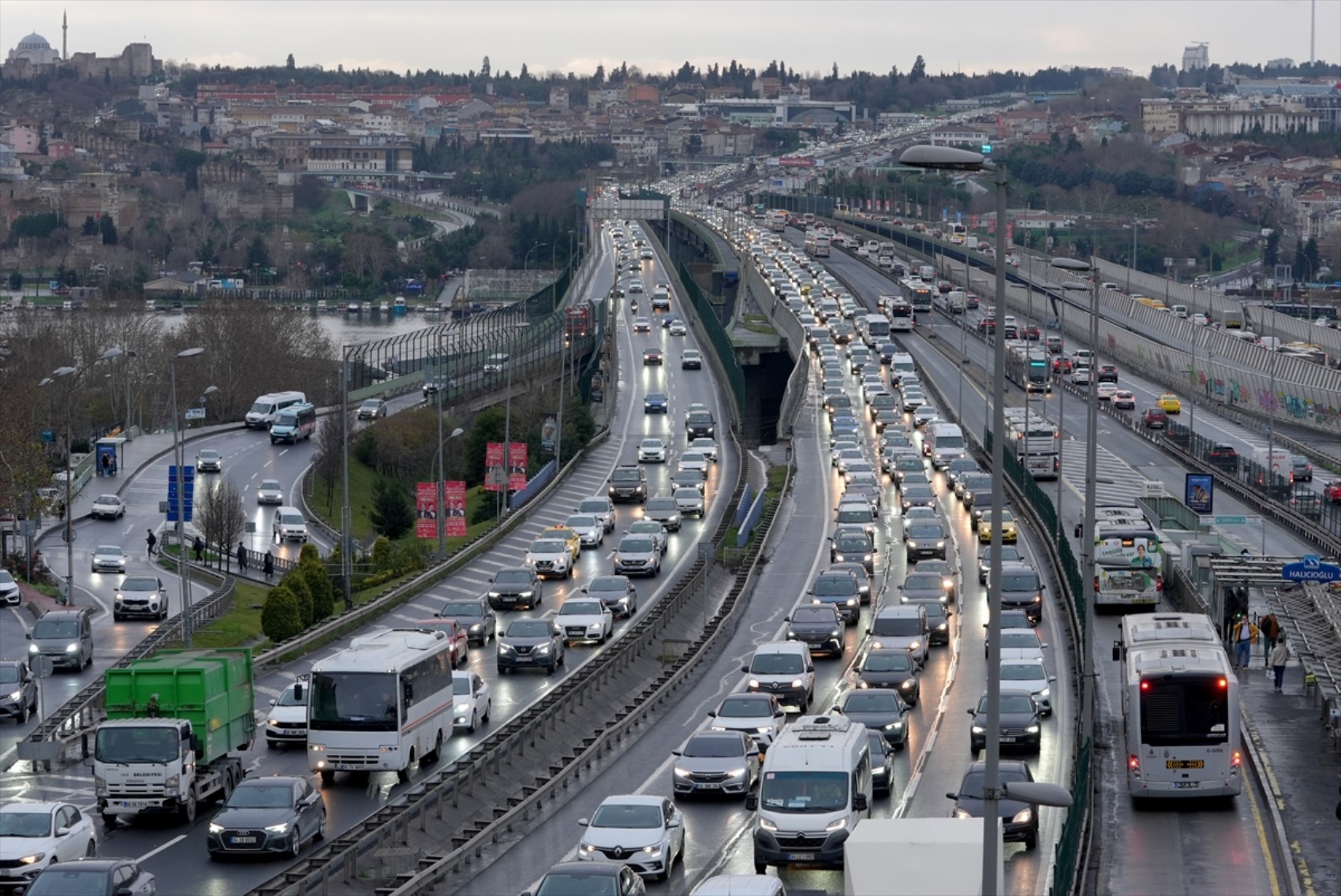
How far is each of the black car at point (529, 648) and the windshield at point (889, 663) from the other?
6.51 meters

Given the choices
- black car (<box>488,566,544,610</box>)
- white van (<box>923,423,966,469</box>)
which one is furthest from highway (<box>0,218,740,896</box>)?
white van (<box>923,423,966,469</box>)

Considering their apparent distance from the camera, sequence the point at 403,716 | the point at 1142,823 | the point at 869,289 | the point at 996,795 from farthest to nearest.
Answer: the point at 869,289 → the point at 403,716 → the point at 1142,823 → the point at 996,795

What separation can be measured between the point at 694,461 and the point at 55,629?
31486 millimetres

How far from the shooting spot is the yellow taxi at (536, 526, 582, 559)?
56.6 metres

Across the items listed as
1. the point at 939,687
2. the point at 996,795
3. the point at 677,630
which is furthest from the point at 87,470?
the point at 996,795

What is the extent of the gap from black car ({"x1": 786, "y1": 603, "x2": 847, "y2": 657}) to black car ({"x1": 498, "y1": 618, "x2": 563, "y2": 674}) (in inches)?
191

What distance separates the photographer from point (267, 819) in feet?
86.1

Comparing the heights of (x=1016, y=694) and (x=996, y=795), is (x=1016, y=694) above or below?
below

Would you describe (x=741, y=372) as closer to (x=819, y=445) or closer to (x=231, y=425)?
(x=819, y=445)

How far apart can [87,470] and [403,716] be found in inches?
2120

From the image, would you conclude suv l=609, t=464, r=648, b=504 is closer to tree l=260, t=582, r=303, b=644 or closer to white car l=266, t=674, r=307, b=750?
tree l=260, t=582, r=303, b=644

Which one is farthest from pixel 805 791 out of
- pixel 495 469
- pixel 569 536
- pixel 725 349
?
pixel 725 349

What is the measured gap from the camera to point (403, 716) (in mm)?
31109

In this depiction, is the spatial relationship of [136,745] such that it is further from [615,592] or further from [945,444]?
[945,444]
